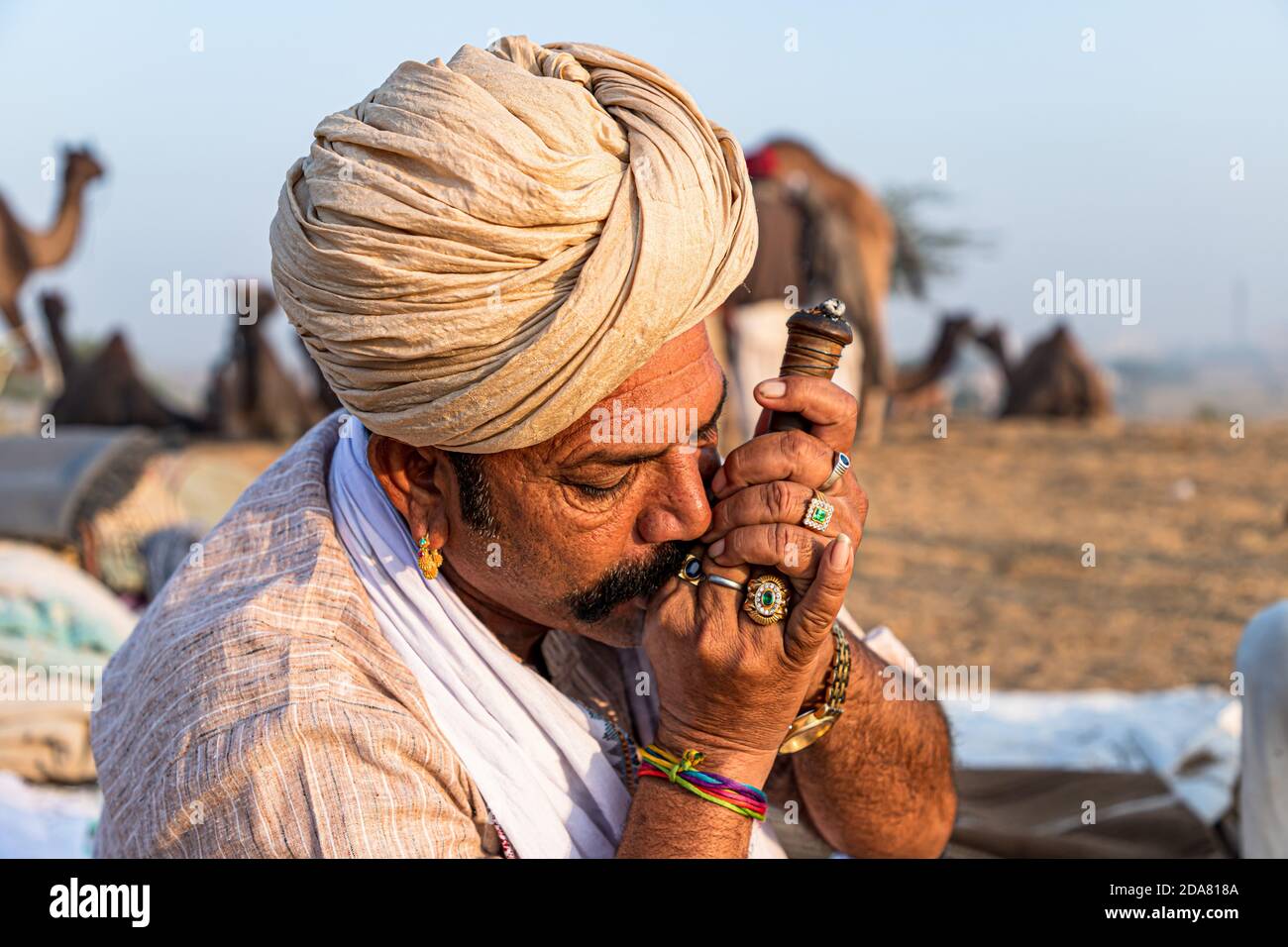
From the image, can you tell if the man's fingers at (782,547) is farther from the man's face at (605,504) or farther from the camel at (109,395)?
the camel at (109,395)

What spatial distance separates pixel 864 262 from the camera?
1238cm

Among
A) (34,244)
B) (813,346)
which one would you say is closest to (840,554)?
(813,346)

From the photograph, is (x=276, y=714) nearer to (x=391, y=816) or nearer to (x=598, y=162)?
(x=391, y=816)

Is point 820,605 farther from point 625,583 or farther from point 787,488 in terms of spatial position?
point 625,583

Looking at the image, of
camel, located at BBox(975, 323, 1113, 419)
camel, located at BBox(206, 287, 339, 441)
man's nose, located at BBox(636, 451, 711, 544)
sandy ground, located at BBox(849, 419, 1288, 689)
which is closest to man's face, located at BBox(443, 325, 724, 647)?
man's nose, located at BBox(636, 451, 711, 544)

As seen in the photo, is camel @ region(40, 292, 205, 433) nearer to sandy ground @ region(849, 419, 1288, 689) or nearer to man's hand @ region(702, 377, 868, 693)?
sandy ground @ region(849, 419, 1288, 689)

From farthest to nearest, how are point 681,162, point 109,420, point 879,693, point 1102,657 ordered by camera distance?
point 109,420 < point 1102,657 < point 879,693 < point 681,162

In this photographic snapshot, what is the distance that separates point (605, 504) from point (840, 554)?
1.38 ft

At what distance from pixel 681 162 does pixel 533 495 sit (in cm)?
60

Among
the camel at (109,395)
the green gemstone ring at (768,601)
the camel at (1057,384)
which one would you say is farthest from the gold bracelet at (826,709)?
the camel at (1057,384)

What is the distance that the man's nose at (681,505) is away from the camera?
6.47 feet

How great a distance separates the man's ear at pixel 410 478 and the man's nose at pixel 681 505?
1.27 ft

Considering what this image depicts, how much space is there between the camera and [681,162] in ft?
6.25
